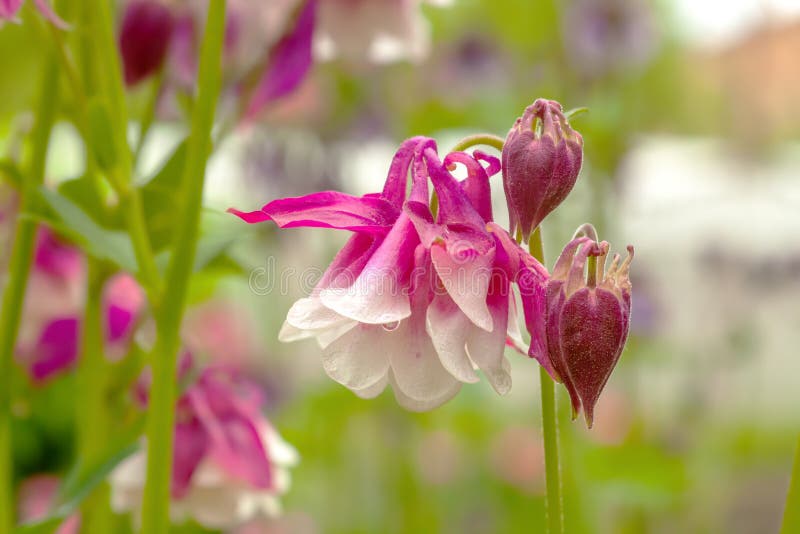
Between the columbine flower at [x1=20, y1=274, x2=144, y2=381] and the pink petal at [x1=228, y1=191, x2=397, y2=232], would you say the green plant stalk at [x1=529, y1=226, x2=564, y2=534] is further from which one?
the columbine flower at [x1=20, y1=274, x2=144, y2=381]

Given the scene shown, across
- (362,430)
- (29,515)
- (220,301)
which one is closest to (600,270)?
(29,515)

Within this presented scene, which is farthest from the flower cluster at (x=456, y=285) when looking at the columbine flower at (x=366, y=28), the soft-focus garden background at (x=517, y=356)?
the soft-focus garden background at (x=517, y=356)

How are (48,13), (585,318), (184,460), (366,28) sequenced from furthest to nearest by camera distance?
(366,28) < (184,460) < (48,13) < (585,318)

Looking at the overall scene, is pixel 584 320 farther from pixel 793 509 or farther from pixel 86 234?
pixel 86 234

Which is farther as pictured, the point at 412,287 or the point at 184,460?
the point at 184,460

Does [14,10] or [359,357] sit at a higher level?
[14,10]

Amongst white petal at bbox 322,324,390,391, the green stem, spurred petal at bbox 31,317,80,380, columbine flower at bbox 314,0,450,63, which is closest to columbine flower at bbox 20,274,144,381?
spurred petal at bbox 31,317,80,380

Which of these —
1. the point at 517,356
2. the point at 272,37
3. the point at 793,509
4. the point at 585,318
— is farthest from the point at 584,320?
the point at 517,356
